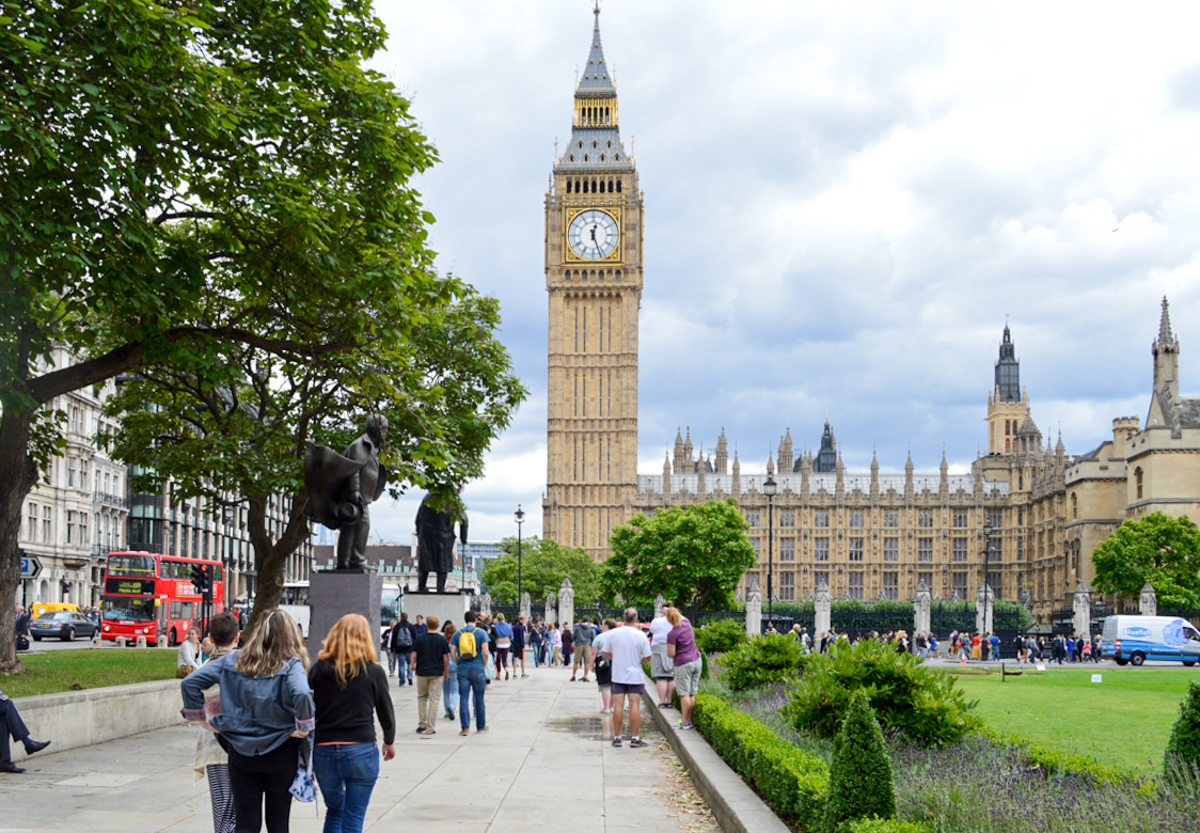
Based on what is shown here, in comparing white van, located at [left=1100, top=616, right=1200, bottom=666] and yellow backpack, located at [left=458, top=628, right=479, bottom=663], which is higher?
yellow backpack, located at [left=458, top=628, right=479, bottom=663]

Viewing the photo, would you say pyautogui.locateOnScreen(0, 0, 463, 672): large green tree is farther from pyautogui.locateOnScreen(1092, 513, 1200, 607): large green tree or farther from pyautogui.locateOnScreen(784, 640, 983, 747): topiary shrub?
pyautogui.locateOnScreen(1092, 513, 1200, 607): large green tree

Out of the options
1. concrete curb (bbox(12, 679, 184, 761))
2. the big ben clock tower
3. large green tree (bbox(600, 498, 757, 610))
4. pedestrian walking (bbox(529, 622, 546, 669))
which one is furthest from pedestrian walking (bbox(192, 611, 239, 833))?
the big ben clock tower

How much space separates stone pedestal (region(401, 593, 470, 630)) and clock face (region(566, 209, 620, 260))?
7962cm

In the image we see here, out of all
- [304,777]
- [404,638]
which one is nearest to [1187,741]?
[304,777]

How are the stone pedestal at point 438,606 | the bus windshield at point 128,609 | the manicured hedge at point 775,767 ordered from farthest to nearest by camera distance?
the bus windshield at point 128,609, the stone pedestal at point 438,606, the manicured hedge at point 775,767

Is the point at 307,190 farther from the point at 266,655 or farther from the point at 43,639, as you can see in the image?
the point at 43,639

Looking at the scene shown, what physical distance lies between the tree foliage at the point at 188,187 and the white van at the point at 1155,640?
39.8 meters

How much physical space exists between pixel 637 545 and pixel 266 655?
7031 cm

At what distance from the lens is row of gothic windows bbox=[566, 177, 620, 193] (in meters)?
104

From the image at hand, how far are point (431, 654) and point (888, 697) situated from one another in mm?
7697

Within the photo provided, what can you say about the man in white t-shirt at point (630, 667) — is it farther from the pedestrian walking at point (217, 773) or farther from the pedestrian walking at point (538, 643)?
the pedestrian walking at point (538, 643)

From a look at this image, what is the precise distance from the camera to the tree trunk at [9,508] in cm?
1666

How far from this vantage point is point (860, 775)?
24.1 feet

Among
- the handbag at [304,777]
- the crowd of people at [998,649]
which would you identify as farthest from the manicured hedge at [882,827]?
the crowd of people at [998,649]
